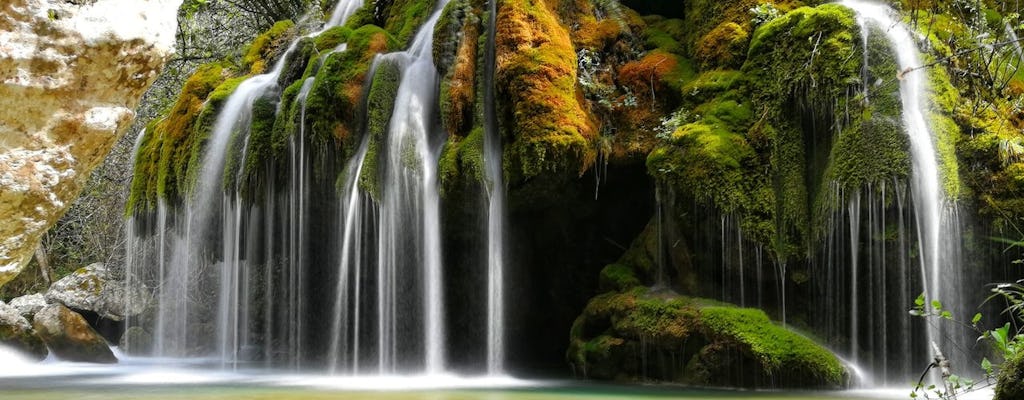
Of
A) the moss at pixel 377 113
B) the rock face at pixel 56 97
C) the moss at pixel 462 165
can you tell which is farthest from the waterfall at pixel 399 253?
the rock face at pixel 56 97

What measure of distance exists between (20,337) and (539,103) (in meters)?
10.4

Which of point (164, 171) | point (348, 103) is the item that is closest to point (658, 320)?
point (348, 103)

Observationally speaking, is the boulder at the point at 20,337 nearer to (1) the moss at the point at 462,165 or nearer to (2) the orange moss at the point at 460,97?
(1) the moss at the point at 462,165

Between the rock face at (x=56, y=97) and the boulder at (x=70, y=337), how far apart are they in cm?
1302

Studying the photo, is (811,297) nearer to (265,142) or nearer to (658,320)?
(658,320)

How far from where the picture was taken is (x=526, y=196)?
34.8 ft

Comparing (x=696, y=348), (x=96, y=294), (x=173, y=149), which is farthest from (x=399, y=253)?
(x=96, y=294)

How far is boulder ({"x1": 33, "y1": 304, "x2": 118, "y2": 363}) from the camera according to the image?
1463 centimetres

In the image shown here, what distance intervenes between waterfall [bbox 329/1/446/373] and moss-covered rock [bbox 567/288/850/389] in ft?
6.42

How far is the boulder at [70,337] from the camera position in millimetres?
14633

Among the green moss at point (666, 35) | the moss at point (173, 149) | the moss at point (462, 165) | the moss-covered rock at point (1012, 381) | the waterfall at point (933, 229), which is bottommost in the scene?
the moss-covered rock at point (1012, 381)

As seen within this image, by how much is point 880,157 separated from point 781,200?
1.19 m

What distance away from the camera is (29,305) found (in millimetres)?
16328

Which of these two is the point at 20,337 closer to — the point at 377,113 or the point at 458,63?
the point at 377,113
